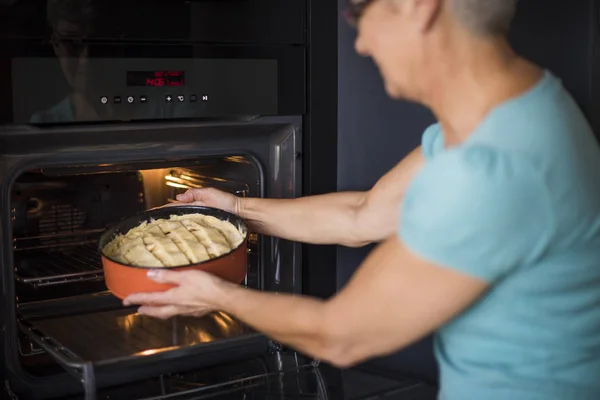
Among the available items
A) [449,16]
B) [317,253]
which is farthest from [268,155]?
[449,16]

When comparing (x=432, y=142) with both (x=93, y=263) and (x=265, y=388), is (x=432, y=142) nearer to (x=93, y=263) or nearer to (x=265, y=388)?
(x=265, y=388)

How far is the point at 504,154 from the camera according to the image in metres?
1.05

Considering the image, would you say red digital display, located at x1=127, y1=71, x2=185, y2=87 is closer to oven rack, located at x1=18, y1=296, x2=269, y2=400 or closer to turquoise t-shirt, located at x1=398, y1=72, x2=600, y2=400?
oven rack, located at x1=18, y1=296, x2=269, y2=400

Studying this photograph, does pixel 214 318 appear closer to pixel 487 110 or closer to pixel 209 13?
pixel 209 13

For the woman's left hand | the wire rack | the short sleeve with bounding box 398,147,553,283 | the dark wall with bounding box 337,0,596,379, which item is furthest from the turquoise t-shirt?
the wire rack

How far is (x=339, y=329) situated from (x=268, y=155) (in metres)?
0.66

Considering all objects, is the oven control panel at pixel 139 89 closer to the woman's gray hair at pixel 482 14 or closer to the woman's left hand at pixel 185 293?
the woman's left hand at pixel 185 293

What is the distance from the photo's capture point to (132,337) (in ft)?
5.45

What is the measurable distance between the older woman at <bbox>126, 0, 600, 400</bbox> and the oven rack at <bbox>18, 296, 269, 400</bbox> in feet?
1.07

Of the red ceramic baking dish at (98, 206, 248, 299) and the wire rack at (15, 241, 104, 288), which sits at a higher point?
the red ceramic baking dish at (98, 206, 248, 299)

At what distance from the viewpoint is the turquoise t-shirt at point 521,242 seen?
3.42ft

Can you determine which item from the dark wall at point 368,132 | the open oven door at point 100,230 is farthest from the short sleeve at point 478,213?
the dark wall at point 368,132

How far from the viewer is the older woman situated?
1052 millimetres

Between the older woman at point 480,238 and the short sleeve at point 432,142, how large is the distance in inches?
1.4
